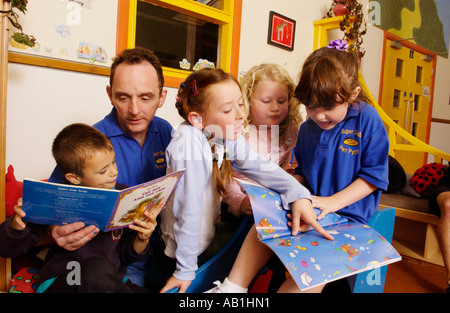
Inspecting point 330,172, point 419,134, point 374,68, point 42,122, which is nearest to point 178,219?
point 330,172

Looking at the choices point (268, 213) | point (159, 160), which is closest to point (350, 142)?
point (268, 213)

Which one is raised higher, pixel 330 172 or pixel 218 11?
pixel 218 11

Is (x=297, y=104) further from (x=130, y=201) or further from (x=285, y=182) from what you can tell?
(x=130, y=201)

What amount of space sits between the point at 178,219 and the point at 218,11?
5.81 ft

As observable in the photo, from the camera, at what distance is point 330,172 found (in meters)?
1.16

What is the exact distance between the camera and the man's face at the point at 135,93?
42.4 inches

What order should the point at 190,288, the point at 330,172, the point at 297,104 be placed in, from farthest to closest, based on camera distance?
the point at 297,104, the point at 330,172, the point at 190,288

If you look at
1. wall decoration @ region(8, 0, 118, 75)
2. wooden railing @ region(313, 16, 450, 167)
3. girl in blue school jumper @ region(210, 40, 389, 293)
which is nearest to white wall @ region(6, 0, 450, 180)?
wall decoration @ region(8, 0, 118, 75)

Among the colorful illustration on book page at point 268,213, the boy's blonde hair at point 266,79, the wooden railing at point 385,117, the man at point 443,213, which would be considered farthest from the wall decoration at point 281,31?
the colorful illustration on book page at point 268,213

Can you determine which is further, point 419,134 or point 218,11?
point 419,134

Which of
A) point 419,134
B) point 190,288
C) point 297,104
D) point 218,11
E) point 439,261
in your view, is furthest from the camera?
point 419,134

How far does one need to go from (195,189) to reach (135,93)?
396 millimetres

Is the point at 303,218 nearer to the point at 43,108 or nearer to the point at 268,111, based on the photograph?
the point at 268,111

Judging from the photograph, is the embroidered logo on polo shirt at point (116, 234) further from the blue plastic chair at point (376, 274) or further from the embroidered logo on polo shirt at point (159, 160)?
the blue plastic chair at point (376, 274)
